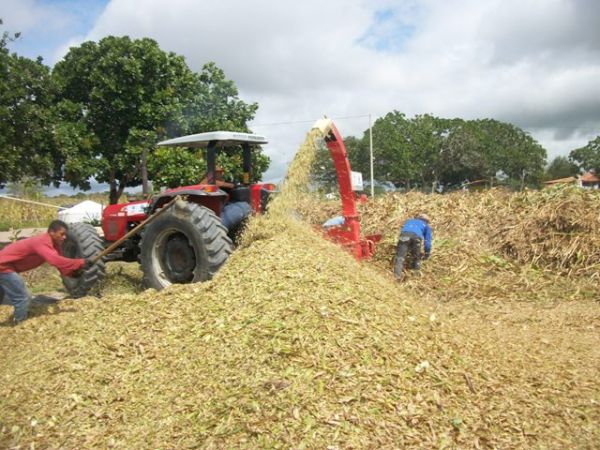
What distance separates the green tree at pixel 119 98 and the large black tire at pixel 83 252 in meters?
10.1

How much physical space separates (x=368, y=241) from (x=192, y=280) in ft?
9.10

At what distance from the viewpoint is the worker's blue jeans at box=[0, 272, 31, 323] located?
17.5ft

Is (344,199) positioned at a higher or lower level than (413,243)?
higher

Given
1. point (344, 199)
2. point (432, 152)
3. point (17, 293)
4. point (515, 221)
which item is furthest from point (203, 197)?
point (432, 152)

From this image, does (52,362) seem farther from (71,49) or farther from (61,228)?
(71,49)

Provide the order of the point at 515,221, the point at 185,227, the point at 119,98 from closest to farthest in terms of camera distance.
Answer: the point at 185,227
the point at 515,221
the point at 119,98

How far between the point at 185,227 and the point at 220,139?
1.25 meters

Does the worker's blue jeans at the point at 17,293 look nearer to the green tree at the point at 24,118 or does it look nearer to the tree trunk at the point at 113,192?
the green tree at the point at 24,118

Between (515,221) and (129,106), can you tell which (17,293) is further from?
(129,106)

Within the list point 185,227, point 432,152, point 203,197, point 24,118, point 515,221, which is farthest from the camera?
point 432,152

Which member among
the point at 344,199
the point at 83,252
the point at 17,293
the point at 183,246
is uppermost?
the point at 344,199

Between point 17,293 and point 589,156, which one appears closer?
point 17,293

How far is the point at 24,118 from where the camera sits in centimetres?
1156

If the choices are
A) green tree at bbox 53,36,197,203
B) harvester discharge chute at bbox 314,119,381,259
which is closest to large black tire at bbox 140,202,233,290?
harvester discharge chute at bbox 314,119,381,259
